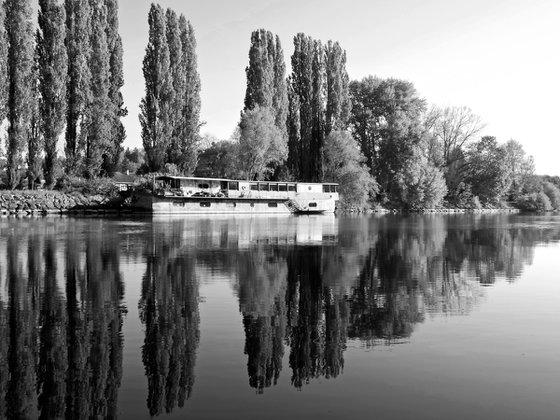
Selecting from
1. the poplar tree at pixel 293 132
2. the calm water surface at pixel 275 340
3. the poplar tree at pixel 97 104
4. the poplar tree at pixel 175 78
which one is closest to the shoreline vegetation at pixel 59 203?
the poplar tree at pixel 97 104

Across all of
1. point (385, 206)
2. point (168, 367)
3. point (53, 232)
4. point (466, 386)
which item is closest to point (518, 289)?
point (466, 386)

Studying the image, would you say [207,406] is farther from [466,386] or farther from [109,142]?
[109,142]

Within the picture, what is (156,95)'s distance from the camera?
6375cm

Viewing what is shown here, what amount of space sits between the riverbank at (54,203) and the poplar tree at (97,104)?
3008mm

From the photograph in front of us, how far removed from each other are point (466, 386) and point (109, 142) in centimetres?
5655

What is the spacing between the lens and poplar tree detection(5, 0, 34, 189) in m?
50.8

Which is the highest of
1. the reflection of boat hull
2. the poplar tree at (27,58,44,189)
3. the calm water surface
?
the poplar tree at (27,58,44,189)

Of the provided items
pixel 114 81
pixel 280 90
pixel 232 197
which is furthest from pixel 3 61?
pixel 280 90

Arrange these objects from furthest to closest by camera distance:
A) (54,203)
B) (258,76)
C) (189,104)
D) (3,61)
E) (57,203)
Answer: (258,76) < (189,104) < (57,203) < (54,203) < (3,61)

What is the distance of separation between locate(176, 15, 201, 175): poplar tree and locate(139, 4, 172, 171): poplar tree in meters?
2.34

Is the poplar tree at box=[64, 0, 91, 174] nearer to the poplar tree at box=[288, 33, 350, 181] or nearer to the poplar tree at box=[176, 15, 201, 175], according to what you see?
the poplar tree at box=[176, 15, 201, 175]

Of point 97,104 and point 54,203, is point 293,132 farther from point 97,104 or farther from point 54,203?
point 54,203

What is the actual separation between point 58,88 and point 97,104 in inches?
179

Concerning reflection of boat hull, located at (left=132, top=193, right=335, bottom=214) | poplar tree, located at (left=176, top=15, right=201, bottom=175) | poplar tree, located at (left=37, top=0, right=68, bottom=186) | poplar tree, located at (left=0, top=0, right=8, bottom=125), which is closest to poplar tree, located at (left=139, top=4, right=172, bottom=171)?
poplar tree, located at (left=176, top=15, right=201, bottom=175)
